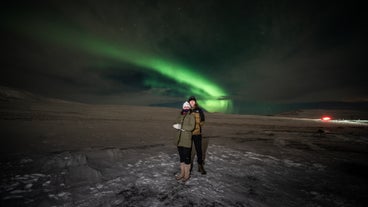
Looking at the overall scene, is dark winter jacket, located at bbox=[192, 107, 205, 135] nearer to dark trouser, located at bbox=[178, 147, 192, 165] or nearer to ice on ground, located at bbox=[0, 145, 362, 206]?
dark trouser, located at bbox=[178, 147, 192, 165]

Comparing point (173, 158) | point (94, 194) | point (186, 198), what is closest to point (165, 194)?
point (186, 198)

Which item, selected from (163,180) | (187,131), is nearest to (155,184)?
(163,180)

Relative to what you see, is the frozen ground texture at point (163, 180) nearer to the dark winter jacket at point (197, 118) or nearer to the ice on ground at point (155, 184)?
the ice on ground at point (155, 184)

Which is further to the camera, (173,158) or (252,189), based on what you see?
(173,158)

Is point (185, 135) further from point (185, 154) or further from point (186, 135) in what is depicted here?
point (185, 154)

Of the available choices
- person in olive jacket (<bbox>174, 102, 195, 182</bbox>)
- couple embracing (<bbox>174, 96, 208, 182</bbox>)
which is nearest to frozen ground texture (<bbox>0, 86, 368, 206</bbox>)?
couple embracing (<bbox>174, 96, 208, 182</bbox>)

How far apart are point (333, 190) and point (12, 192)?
361 inches

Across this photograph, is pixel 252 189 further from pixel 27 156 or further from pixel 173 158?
pixel 27 156

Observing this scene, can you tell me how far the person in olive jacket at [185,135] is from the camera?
4.98 meters

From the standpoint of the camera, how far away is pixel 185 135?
16.4 feet

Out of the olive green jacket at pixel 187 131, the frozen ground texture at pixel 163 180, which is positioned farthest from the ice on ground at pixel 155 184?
the olive green jacket at pixel 187 131

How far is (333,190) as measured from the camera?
4.89 m

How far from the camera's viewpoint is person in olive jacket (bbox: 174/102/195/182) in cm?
498

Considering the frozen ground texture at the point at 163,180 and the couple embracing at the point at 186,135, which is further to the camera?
the couple embracing at the point at 186,135
